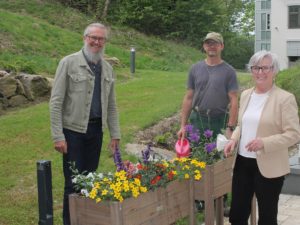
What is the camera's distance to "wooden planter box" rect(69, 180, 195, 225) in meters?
3.62

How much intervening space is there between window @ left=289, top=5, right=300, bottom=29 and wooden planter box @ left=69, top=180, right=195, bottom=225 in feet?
123

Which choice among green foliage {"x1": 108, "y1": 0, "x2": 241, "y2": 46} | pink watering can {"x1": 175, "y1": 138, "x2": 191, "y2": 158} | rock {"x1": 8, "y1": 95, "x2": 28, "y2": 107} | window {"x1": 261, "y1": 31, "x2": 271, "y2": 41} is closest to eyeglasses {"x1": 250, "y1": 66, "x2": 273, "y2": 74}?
pink watering can {"x1": 175, "y1": 138, "x2": 191, "y2": 158}

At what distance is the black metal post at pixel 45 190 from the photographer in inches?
147

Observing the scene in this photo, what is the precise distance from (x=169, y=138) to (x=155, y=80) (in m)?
5.48

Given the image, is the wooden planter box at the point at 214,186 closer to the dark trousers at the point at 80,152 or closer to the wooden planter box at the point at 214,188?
the wooden planter box at the point at 214,188

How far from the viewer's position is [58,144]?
178 inches

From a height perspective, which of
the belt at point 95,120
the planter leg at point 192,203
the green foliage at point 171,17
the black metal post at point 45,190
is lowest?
the planter leg at point 192,203

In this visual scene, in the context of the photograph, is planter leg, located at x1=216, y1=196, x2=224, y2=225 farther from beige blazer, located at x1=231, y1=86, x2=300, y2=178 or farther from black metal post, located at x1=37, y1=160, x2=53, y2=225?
black metal post, located at x1=37, y1=160, x2=53, y2=225

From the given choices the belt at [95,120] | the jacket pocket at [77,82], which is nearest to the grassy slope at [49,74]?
the belt at [95,120]

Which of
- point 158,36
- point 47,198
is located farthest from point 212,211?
point 158,36

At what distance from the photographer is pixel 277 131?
4031mm

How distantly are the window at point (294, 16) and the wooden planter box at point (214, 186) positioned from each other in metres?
36.6

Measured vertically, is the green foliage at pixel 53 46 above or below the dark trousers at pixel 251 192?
above

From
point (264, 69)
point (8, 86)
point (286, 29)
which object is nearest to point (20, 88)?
point (8, 86)
